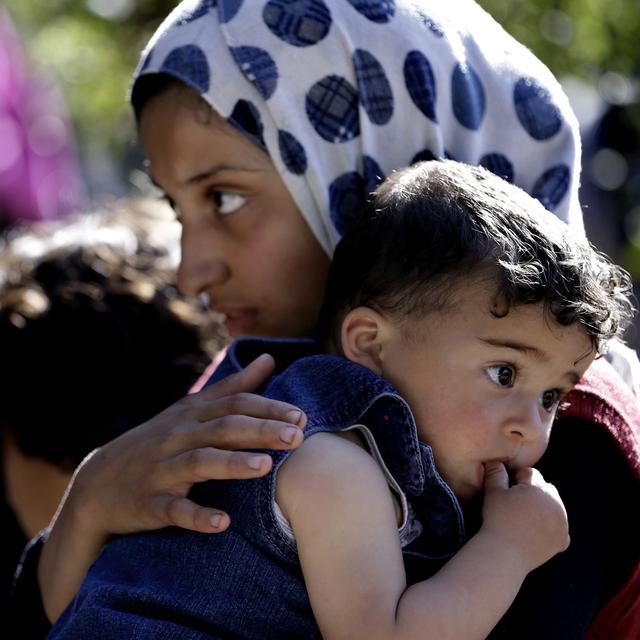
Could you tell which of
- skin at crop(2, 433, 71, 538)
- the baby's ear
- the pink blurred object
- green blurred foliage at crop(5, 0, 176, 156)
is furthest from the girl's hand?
green blurred foliage at crop(5, 0, 176, 156)

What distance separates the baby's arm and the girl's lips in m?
0.74

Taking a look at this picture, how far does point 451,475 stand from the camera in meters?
2.10

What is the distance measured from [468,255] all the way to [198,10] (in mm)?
1016

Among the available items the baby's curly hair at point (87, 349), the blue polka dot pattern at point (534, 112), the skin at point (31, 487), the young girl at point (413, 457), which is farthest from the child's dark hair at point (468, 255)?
the skin at point (31, 487)

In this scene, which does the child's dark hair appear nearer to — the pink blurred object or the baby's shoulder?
the baby's shoulder

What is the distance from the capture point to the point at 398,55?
2533 mm

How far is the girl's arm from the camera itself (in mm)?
1977

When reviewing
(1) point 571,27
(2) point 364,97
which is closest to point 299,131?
(2) point 364,97

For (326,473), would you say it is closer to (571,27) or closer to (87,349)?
(87,349)

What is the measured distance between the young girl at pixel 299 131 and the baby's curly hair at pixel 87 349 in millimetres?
844

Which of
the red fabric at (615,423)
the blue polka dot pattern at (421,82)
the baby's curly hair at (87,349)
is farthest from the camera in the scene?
the baby's curly hair at (87,349)

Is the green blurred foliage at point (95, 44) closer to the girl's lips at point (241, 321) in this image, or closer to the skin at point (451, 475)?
the girl's lips at point (241, 321)

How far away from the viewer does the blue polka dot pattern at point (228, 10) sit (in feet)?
8.55

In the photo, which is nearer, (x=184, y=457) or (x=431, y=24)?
(x=184, y=457)
